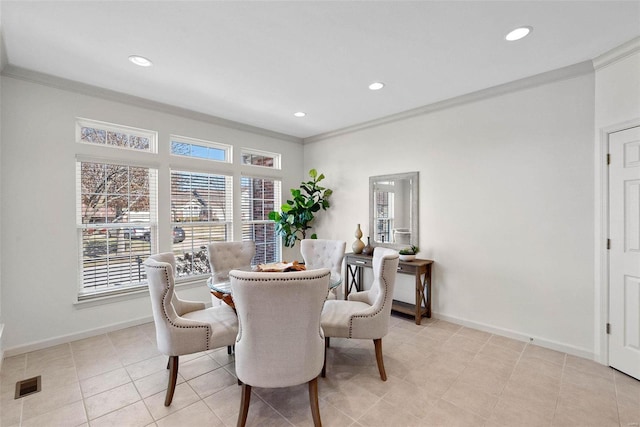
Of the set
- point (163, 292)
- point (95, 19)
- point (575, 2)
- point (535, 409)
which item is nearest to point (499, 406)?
point (535, 409)

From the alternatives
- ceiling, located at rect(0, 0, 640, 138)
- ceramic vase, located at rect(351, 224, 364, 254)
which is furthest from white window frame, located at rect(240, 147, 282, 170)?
ceramic vase, located at rect(351, 224, 364, 254)

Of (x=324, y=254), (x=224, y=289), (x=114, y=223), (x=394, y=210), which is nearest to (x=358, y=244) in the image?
(x=394, y=210)

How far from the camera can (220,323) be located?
7.45 ft

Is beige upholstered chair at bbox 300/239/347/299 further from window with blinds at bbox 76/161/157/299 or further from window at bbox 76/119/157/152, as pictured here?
window at bbox 76/119/157/152

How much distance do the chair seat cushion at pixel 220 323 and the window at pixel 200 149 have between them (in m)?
2.40

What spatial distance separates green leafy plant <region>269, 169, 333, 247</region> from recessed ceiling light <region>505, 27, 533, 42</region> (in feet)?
10.3

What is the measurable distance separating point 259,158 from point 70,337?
3.38 meters

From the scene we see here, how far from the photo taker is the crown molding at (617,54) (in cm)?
230

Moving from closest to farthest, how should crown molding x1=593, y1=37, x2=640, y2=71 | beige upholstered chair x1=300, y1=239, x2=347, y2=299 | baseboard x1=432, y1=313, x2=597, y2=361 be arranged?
1. crown molding x1=593, y1=37, x2=640, y2=71
2. baseboard x1=432, y1=313, x2=597, y2=361
3. beige upholstered chair x1=300, y1=239, x2=347, y2=299

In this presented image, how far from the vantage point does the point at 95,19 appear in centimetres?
208

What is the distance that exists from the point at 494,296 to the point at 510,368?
91cm

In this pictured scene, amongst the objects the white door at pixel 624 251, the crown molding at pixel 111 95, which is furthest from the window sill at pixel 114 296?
the white door at pixel 624 251

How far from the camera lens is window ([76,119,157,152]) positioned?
3.24 m

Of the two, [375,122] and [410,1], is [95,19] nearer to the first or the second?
[410,1]
